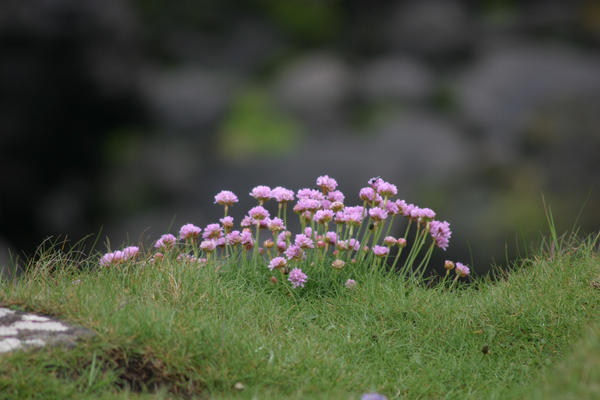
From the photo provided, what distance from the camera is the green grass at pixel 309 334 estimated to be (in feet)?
7.21

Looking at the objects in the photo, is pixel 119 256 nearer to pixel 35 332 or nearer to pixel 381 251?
pixel 35 332

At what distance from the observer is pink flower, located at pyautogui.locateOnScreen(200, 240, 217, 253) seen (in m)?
3.38

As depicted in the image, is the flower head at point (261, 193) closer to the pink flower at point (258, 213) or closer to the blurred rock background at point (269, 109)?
the pink flower at point (258, 213)

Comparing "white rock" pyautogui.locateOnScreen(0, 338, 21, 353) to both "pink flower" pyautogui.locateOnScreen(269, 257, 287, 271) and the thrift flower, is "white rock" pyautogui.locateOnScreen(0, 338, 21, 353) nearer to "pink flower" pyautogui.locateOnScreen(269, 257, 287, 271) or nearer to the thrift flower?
"pink flower" pyautogui.locateOnScreen(269, 257, 287, 271)

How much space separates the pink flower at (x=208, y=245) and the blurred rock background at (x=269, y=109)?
2261 mm

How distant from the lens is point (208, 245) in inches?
133

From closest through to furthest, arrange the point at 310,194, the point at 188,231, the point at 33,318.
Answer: the point at 33,318
the point at 188,231
the point at 310,194

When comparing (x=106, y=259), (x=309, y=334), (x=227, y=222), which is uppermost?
(x=227, y=222)

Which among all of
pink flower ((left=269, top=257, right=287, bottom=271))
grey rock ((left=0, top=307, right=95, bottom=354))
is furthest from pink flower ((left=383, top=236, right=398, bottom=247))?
grey rock ((left=0, top=307, right=95, bottom=354))

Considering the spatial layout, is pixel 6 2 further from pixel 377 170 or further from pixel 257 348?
pixel 257 348

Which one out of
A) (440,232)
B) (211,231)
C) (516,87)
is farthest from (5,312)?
(516,87)

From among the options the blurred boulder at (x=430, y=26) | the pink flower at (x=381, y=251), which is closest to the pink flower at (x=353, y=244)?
the pink flower at (x=381, y=251)

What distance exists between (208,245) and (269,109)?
10.6 ft

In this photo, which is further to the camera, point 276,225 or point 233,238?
point 233,238
